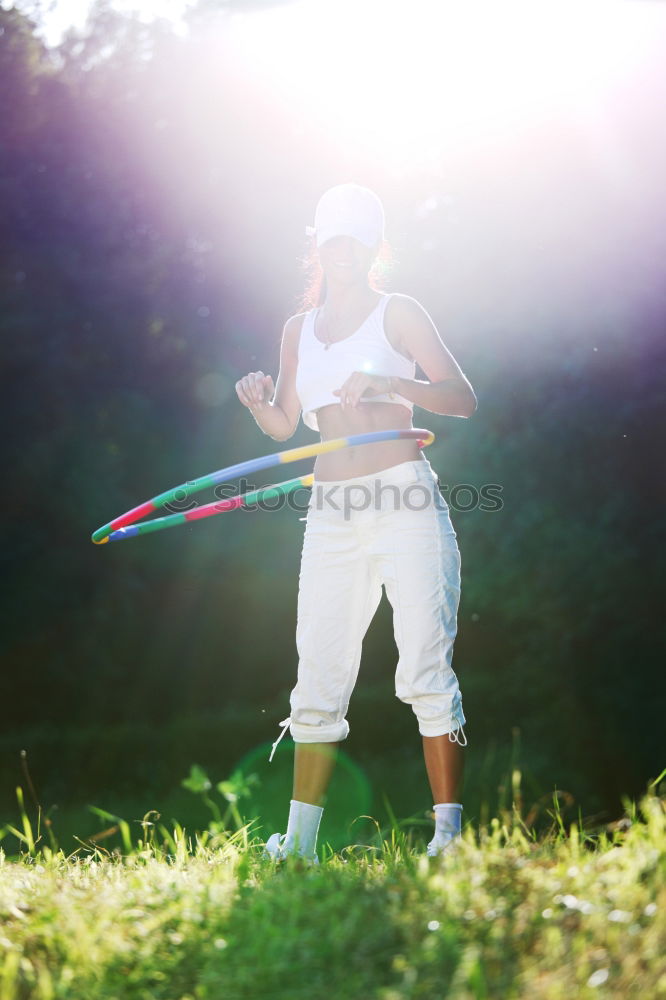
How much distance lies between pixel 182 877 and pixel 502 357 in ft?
25.0

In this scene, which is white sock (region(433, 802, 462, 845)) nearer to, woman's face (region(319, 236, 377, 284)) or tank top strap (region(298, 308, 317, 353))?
tank top strap (region(298, 308, 317, 353))

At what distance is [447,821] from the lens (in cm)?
351

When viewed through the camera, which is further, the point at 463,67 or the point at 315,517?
the point at 463,67

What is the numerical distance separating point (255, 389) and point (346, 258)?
0.60 m

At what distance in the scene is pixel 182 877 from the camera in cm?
314

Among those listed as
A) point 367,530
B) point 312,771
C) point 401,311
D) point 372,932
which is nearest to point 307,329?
point 401,311

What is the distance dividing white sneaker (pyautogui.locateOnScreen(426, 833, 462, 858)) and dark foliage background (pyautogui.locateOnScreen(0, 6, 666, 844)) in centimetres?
680

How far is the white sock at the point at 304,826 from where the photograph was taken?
3.66 meters

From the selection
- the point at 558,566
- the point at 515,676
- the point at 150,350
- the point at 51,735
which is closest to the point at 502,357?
the point at 558,566

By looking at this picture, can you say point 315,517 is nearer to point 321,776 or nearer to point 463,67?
point 321,776

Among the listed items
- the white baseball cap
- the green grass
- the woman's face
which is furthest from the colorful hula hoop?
the green grass

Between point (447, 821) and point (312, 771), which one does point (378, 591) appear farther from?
point (447, 821)

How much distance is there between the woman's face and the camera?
376 cm

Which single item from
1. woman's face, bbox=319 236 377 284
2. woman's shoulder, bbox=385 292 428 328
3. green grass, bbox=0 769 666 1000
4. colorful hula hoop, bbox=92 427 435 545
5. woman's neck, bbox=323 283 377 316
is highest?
woman's face, bbox=319 236 377 284
